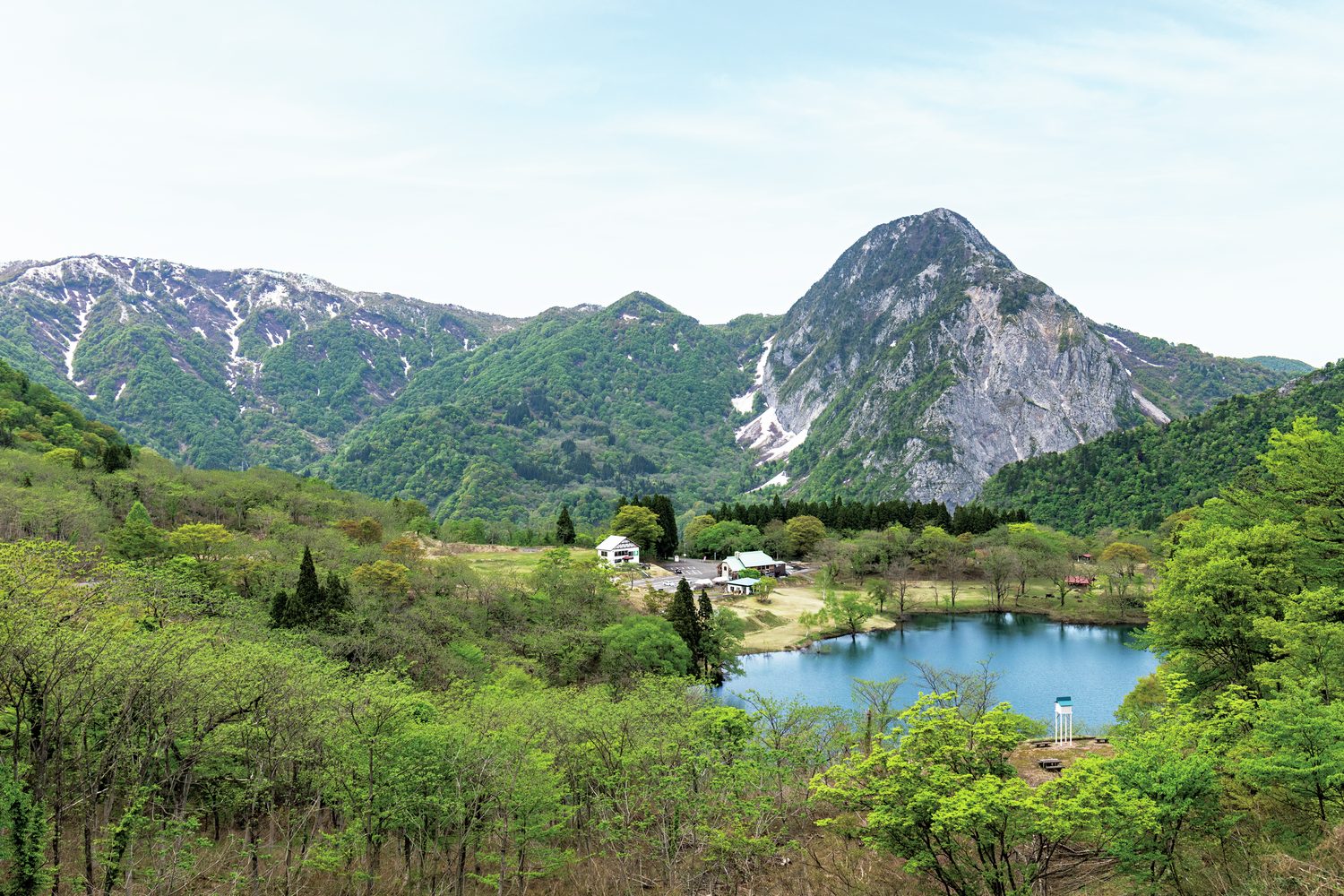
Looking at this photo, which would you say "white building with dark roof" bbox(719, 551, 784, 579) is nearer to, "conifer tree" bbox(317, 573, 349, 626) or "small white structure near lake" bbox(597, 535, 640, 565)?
Result: "small white structure near lake" bbox(597, 535, 640, 565)

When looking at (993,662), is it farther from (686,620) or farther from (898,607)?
(686,620)

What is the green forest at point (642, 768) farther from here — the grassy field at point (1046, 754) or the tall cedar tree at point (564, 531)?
the tall cedar tree at point (564, 531)

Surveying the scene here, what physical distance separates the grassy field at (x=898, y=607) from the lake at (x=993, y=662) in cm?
198

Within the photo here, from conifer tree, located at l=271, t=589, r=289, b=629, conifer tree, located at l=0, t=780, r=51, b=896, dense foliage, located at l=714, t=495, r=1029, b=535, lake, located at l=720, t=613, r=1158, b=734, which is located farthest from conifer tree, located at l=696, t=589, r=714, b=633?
dense foliage, located at l=714, t=495, r=1029, b=535

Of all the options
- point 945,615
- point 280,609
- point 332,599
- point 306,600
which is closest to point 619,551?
point 945,615

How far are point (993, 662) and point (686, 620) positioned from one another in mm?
28322

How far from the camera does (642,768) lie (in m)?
27.3

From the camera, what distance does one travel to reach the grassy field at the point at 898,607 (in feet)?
243

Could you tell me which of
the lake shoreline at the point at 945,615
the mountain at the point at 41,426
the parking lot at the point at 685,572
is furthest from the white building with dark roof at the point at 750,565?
the mountain at the point at 41,426

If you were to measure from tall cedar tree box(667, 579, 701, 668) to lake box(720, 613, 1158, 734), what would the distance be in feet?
14.1

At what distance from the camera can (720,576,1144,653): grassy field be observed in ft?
243

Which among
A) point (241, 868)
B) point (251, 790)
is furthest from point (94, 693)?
point (241, 868)

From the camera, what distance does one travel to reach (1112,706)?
51875 millimetres

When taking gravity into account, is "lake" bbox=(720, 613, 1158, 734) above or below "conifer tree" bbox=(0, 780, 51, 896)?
below
